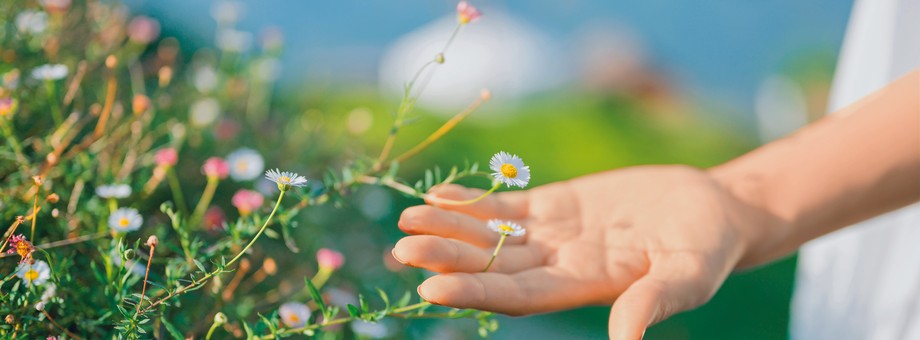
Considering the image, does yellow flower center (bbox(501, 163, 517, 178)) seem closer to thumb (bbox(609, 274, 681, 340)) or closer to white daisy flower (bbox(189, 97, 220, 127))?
thumb (bbox(609, 274, 681, 340))

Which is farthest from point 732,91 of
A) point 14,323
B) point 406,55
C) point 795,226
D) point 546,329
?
point 14,323

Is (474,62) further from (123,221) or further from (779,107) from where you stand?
(123,221)

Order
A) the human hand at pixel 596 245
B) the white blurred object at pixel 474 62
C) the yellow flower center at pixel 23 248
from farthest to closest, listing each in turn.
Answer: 1. the white blurred object at pixel 474 62
2. the human hand at pixel 596 245
3. the yellow flower center at pixel 23 248

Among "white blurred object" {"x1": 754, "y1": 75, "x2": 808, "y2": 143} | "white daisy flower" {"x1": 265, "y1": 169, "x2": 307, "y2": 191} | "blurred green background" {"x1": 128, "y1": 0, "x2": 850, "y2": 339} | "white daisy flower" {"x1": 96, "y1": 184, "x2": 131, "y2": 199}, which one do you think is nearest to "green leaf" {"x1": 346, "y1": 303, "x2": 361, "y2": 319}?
"white daisy flower" {"x1": 265, "y1": 169, "x2": 307, "y2": 191}

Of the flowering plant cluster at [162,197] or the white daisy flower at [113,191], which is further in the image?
the white daisy flower at [113,191]

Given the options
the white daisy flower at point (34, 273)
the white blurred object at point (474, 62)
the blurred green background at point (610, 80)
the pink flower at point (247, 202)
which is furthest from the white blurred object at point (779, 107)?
the white daisy flower at point (34, 273)

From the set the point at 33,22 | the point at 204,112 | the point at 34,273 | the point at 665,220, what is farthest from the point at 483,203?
the point at 33,22

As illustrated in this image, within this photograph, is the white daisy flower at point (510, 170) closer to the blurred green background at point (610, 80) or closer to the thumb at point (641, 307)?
the thumb at point (641, 307)
